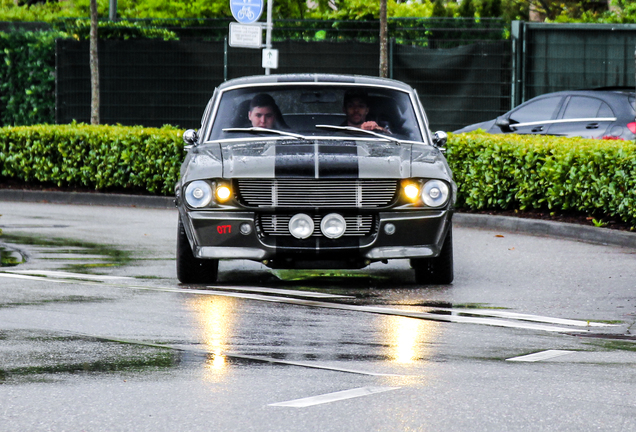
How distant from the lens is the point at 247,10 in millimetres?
18828

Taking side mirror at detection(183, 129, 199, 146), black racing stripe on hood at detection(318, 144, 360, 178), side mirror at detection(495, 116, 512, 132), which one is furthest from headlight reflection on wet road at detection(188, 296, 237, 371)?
side mirror at detection(495, 116, 512, 132)

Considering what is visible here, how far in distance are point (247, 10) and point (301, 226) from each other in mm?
10926

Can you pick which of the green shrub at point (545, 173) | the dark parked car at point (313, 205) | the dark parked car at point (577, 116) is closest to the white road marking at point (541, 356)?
the dark parked car at point (313, 205)

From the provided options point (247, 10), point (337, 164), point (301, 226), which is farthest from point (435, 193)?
point (247, 10)

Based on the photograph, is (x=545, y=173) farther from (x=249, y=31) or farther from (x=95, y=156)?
(x=95, y=156)

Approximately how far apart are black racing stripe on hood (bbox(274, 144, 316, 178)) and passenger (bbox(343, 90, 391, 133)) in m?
1.08

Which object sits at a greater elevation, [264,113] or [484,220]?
[264,113]

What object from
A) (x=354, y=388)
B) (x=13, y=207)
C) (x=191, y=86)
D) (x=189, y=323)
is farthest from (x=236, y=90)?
(x=191, y=86)

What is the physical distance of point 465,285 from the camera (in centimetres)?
926

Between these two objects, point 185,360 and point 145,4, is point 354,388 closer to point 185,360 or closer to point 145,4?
point 185,360

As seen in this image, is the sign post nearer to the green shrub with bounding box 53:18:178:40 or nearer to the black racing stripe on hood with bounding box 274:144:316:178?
the green shrub with bounding box 53:18:178:40

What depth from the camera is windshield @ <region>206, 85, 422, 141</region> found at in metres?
9.66

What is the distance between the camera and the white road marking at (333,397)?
17.0 feet

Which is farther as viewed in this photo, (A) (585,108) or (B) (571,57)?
(B) (571,57)
